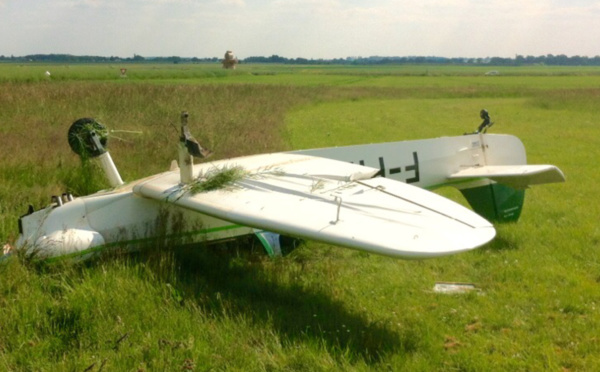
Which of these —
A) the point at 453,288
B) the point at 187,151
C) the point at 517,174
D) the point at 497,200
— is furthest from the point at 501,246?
the point at 187,151

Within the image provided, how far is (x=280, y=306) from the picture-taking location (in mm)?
5059

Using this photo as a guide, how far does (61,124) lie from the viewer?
508 inches

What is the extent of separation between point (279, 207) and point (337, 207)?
0.49 metres

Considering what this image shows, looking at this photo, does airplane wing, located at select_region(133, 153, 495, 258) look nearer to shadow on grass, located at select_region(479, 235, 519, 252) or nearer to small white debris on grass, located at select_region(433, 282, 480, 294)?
small white debris on grass, located at select_region(433, 282, 480, 294)

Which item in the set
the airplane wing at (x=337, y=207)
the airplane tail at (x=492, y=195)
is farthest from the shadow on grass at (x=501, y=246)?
the airplane wing at (x=337, y=207)

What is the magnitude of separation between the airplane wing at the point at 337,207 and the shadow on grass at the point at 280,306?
70 centimetres

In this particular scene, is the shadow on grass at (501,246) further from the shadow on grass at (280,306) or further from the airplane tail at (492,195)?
the shadow on grass at (280,306)

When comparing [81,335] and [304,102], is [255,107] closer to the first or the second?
[304,102]

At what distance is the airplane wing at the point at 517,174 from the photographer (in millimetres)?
7086

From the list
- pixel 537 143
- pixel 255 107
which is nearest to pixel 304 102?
pixel 255 107

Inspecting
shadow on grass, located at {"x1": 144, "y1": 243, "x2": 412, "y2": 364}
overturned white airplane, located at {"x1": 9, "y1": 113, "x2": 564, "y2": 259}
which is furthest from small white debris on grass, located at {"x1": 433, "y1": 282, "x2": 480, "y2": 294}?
shadow on grass, located at {"x1": 144, "y1": 243, "x2": 412, "y2": 364}

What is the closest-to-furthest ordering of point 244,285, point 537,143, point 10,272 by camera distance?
point 10,272, point 244,285, point 537,143

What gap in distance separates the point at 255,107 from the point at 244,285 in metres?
18.5

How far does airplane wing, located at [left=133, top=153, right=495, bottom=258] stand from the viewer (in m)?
4.35
